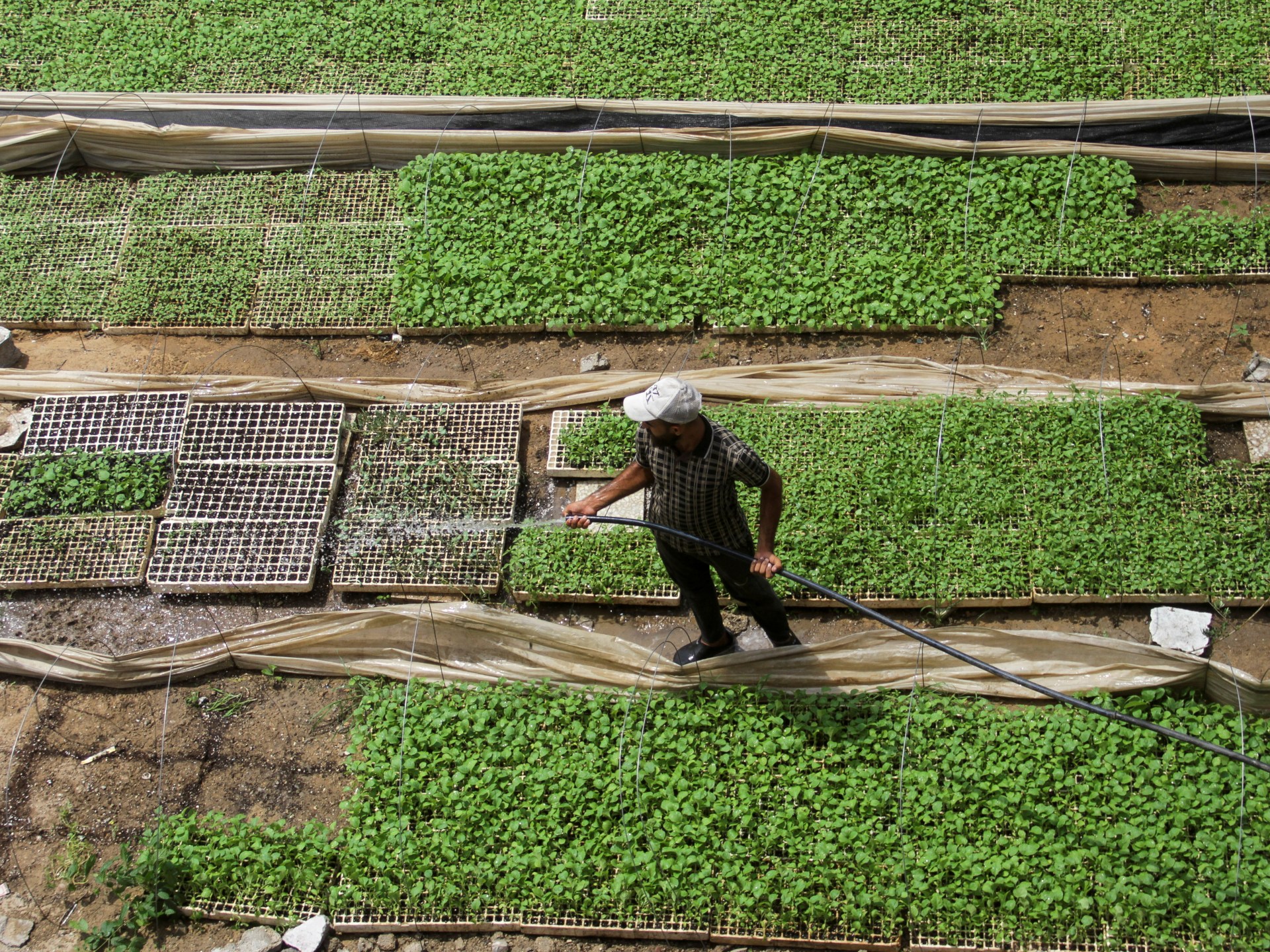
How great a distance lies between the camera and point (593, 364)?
646 centimetres

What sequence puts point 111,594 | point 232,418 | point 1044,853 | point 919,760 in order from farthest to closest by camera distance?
1. point 232,418
2. point 111,594
3. point 919,760
4. point 1044,853

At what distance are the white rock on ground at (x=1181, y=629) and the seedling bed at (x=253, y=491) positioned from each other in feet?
14.6

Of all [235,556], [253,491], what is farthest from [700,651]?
[253,491]

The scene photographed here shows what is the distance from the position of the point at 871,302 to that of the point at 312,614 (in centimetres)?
375

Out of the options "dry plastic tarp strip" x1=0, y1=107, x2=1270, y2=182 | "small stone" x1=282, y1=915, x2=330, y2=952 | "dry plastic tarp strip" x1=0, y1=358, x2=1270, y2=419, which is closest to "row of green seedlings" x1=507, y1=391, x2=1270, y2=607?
"dry plastic tarp strip" x1=0, y1=358, x2=1270, y2=419

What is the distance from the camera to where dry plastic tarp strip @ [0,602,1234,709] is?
5.06m

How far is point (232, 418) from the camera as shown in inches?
246

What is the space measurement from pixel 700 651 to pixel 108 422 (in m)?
3.86

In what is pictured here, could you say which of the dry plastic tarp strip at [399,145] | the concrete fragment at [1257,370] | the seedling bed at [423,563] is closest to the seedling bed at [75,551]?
the seedling bed at [423,563]

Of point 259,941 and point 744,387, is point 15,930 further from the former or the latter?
point 744,387

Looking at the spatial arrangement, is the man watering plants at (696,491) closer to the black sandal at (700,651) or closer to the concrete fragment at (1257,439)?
the black sandal at (700,651)

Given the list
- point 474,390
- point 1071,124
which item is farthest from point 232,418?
point 1071,124

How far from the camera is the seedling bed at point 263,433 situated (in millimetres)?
6125

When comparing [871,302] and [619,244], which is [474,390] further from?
[871,302]
